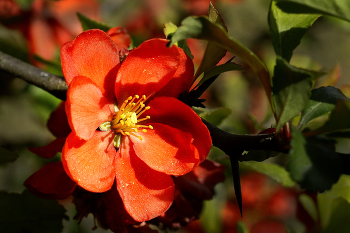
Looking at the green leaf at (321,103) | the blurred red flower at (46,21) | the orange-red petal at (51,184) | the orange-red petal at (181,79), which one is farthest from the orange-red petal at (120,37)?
the blurred red flower at (46,21)

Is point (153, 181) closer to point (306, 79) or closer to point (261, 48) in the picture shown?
point (306, 79)

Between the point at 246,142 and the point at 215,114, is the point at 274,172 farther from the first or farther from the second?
the point at 246,142

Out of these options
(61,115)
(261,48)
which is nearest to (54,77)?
(61,115)

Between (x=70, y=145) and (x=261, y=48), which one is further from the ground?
(x=70, y=145)

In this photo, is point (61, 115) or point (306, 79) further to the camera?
point (61, 115)

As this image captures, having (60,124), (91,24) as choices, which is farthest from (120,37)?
(60,124)

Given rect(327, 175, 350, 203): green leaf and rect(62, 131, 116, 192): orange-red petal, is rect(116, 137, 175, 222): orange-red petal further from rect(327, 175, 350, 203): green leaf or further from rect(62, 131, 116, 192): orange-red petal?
rect(327, 175, 350, 203): green leaf

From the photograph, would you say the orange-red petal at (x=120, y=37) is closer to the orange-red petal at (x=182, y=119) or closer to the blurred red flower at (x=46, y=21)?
the orange-red petal at (x=182, y=119)
